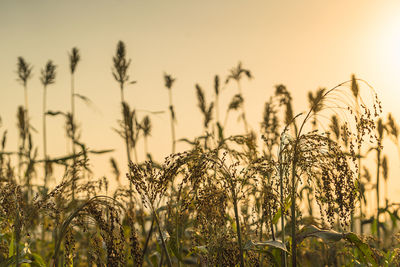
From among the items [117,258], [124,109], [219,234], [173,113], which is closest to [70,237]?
[117,258]

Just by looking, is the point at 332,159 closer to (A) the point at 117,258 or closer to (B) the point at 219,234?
(B) the point at 219,234

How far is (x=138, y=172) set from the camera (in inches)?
136

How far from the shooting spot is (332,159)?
10.2ft

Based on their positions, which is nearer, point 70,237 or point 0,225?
point 70,237

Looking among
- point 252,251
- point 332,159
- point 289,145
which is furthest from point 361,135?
point 252,251

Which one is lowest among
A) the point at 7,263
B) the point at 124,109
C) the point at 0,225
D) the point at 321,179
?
the point at 7,263

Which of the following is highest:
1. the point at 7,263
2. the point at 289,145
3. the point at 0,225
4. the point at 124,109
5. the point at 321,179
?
the point at 124,109

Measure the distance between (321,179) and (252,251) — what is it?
0.80 meters

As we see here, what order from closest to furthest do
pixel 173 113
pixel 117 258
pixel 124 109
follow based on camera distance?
pixel 117 258, pixel 124 109, pixel 173 113

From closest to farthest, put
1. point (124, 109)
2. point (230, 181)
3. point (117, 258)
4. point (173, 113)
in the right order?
point (117, 258)
point (230, 181)
point (124, 109)
point (173, 113)

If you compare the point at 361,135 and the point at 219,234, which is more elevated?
the point at 361,135

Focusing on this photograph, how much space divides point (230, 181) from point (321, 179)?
66 centimetres

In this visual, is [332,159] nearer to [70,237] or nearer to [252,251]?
[252,251]

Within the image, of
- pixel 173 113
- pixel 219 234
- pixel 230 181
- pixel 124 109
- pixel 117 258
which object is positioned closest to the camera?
pixel 117 258
